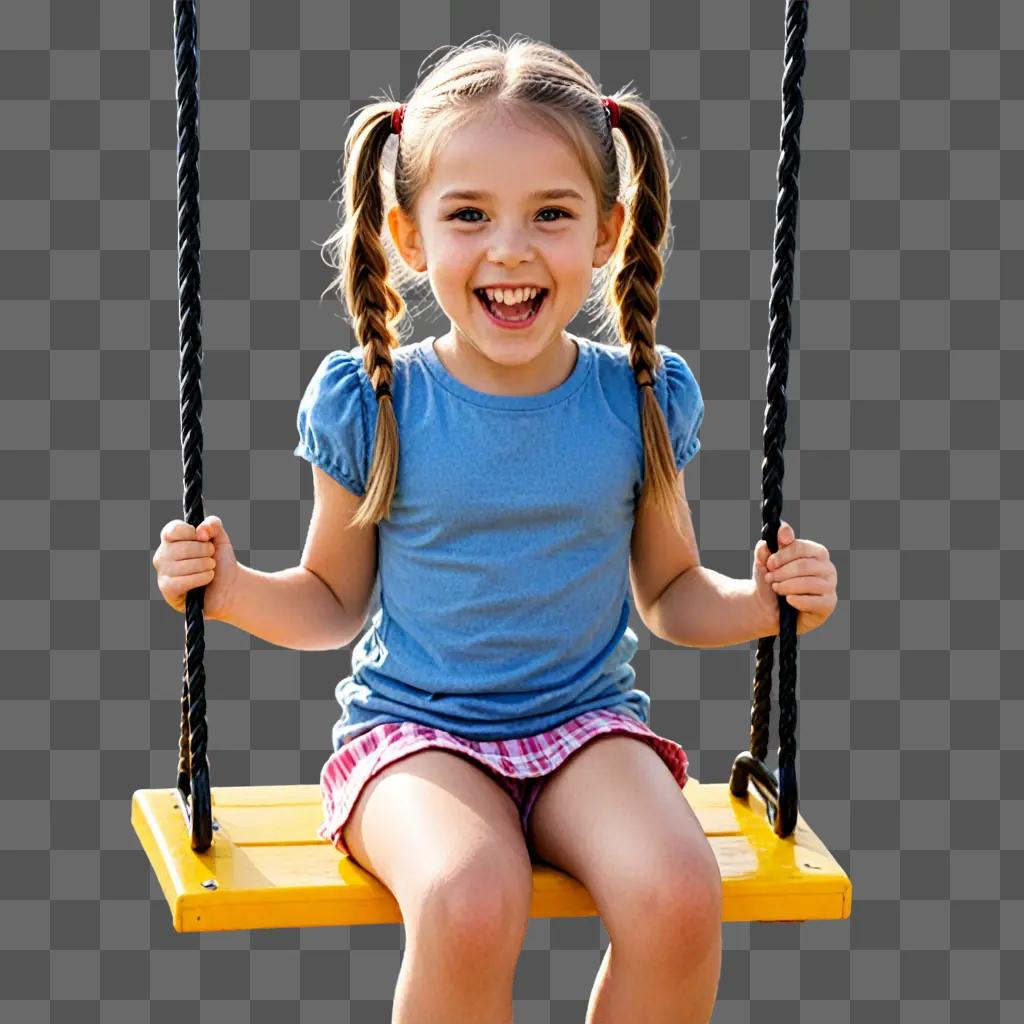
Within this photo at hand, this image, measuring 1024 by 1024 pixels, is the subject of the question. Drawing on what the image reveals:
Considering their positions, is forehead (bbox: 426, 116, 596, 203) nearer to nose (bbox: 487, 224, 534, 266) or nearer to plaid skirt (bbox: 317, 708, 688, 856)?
nose (bbox: 487, 224, 534, 266)

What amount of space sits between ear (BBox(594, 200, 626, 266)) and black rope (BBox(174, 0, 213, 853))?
65 centimetres

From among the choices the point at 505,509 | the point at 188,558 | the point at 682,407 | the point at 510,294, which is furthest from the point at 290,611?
the point at 682,407

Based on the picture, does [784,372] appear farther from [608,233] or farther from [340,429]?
[340,429]

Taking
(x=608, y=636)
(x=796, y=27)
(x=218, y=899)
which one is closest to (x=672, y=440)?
(x=608, y=636)

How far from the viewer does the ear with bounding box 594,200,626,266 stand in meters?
3.75

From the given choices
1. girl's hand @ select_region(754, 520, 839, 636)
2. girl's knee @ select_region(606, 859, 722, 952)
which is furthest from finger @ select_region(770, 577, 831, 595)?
girl's knee @ select_region(606, 859, 722, 952)

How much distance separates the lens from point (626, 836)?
3428 mm

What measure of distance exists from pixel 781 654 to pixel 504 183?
837 millimetres

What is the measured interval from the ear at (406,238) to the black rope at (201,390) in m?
0.38

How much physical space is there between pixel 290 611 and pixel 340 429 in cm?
29

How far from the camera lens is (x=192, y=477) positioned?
3.52 m

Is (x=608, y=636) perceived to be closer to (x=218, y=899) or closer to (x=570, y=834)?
(x=570, y=834)

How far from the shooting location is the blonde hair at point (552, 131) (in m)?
3.64

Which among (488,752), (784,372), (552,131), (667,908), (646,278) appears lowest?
(667,908)
